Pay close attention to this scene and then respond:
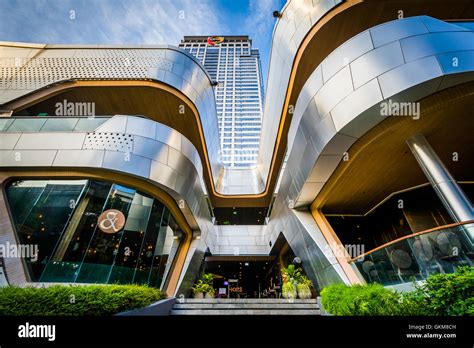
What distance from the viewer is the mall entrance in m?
22.0

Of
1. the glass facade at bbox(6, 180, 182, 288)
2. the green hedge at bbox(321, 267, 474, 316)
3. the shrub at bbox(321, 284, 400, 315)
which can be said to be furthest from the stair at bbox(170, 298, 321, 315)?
the green hedge at bbox(321, 267, 474, 316)

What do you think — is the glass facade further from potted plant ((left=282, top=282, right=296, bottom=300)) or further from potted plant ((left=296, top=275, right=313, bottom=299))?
potted plant ((left=296, top=275, right=313, bottom=299))

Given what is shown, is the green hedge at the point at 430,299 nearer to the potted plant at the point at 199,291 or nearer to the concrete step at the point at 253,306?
Answer: the concrete step at the point at 253,306

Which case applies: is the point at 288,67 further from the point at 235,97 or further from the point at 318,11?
the point at 235,97

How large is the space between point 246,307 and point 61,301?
21.9 ft

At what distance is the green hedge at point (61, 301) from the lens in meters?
5.08

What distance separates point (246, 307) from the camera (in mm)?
9523

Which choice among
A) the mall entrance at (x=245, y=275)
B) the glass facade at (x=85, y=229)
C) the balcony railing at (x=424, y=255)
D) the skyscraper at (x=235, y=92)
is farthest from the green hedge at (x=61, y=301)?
the skyscraper at (x=235, y=92)

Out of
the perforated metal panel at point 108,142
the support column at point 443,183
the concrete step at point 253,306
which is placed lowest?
the concrete step at point 253,306

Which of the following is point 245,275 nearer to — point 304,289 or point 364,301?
point 304,289

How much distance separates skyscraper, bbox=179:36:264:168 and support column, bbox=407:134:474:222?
2801 inches

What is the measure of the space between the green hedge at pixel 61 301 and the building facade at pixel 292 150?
2.97 meters

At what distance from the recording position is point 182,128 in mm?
16438
